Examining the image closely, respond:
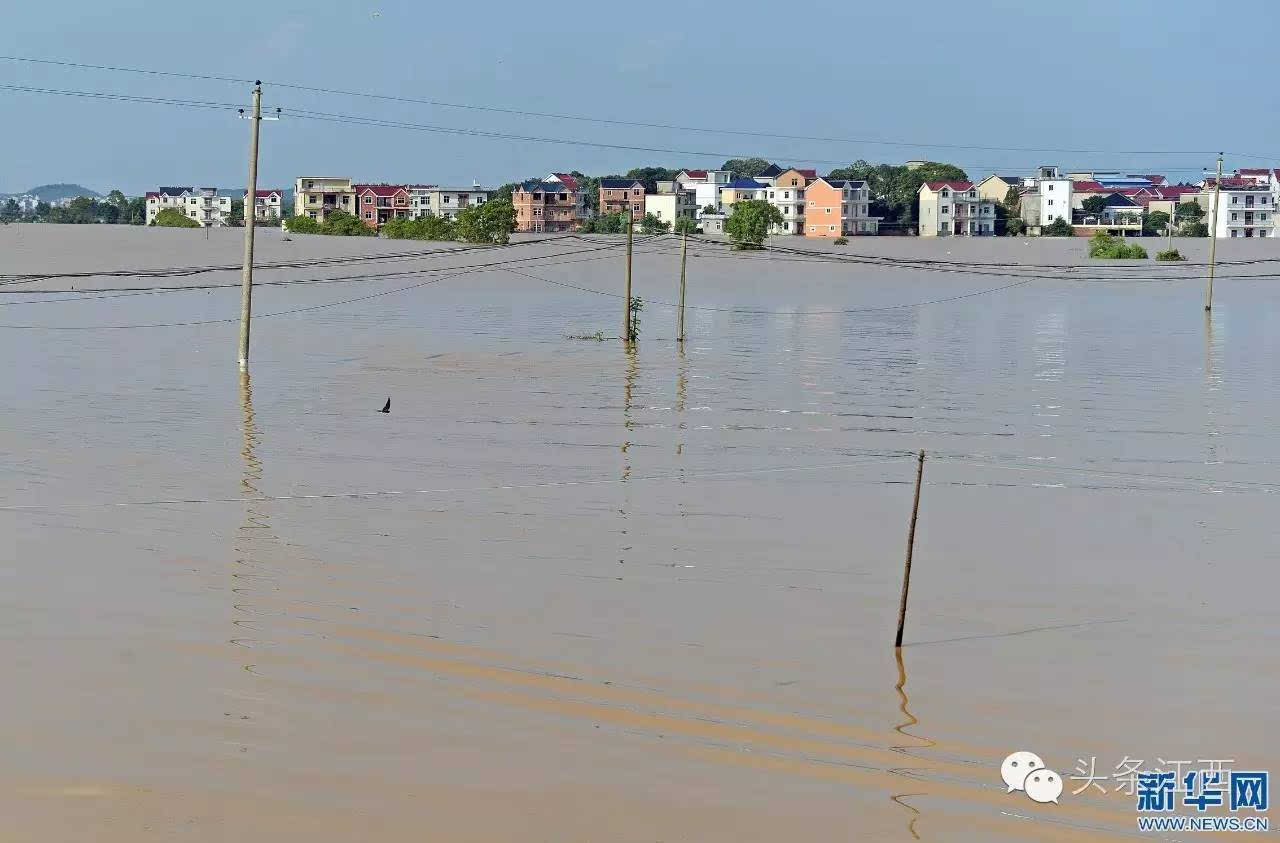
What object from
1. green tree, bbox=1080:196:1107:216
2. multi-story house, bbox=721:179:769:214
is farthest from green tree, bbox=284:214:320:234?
green tree, bbox=1080:196:1107:216

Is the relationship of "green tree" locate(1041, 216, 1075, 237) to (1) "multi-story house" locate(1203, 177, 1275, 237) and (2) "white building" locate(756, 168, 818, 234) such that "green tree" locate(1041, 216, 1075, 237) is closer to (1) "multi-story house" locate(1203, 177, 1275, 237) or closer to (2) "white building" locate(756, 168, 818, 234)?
(1) "multi-story house" locate(1203, 177, 1275, 237)

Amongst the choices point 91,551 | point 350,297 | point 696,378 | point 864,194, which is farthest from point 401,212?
point 91,551

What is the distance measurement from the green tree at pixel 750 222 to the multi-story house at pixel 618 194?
112ft

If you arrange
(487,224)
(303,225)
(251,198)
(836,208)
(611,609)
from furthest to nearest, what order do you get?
(836,208) < (303,225) < (487,224) < (251,198) < (611,609)

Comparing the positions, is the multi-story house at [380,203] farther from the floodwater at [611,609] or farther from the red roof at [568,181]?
the floodwater at [611,609]

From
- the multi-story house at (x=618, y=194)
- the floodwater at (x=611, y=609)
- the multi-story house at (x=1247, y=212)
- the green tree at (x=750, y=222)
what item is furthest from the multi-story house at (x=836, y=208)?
the floodwater at (x=611, y=609)

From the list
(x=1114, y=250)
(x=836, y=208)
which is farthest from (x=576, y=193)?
(x=1114, y=250)

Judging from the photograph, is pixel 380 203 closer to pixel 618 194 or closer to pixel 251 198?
pixel 618 194

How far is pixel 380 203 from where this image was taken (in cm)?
17538

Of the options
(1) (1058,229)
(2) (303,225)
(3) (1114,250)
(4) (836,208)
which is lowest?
(3) (1114,250)

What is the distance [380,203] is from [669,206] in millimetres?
33214

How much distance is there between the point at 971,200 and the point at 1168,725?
150 metres

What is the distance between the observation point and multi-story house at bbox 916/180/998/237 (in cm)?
15425

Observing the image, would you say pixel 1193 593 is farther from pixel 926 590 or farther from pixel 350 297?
pixel 350 297
